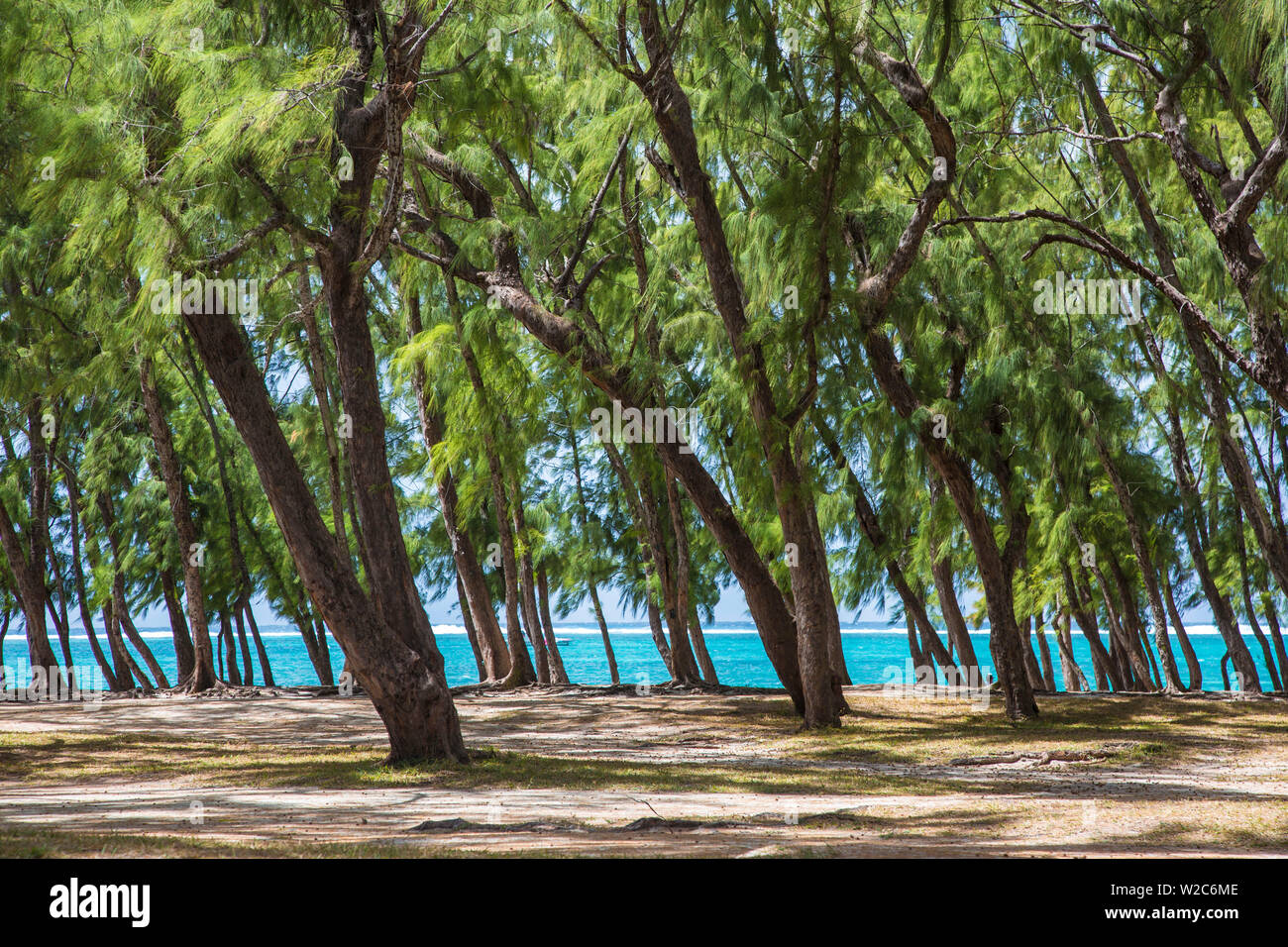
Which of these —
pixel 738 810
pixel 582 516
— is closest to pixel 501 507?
pixel 582 516

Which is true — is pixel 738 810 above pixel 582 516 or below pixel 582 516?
below

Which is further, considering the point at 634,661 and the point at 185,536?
the point at 634,661

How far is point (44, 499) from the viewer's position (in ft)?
47.7

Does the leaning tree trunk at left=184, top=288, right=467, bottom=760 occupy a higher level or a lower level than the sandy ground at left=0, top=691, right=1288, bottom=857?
higher

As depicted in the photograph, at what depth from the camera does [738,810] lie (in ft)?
17.6

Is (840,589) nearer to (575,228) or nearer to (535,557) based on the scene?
(535,557)

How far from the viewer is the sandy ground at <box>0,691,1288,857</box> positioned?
4285mm

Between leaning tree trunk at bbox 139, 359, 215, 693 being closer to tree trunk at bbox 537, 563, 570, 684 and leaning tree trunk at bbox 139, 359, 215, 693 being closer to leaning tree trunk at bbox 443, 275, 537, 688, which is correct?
leaning tree trunk at bbox 443, 275, 537, 688

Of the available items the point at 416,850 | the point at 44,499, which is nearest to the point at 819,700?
the point at 416,850

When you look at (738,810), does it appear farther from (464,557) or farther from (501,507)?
(464,557)

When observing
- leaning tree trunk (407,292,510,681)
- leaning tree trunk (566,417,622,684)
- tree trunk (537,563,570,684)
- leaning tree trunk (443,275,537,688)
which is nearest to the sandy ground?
leaning tree trunk (443,275,537,688)

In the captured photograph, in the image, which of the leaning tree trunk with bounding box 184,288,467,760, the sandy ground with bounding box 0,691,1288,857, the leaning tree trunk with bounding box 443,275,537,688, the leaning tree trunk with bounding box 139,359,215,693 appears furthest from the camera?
the leaning tree trunk with bounding box 139,359,215,693

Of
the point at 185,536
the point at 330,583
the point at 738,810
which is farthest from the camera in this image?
the point at 185,536

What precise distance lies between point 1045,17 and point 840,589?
8878mm
